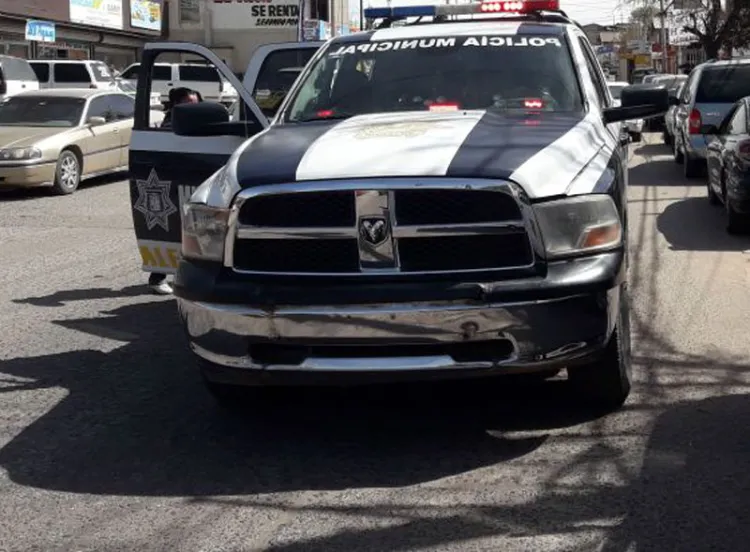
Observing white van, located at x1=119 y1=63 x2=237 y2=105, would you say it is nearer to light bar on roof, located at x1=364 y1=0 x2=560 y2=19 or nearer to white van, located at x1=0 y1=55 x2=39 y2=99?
white van, located at x1=0 y1=55 x2=39 y2=99

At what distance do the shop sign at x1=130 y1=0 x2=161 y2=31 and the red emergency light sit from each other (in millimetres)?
38392

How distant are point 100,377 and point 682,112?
14039mm

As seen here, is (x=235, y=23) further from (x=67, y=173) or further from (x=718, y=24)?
(x=67, y=173)

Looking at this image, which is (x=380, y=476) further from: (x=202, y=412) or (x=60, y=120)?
(x=60, y=120)

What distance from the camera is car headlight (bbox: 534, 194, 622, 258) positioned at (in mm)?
4781

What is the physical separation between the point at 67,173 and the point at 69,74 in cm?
1622

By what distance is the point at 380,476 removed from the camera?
480 centimetres

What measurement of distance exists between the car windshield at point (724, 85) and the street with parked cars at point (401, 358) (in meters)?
10.9

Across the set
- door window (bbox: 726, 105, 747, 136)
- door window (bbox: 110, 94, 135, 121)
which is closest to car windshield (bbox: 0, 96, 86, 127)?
door window (bbox: 110, 94, 135, 121)

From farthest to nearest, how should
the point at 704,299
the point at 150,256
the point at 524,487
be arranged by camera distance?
the point at 704,299
the point at 150,256
the point at 524,487

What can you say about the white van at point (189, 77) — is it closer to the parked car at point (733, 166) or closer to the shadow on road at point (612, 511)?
the parked car at point (733, 166)

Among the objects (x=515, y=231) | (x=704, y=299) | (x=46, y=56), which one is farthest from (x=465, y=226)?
(x=46, y=56)

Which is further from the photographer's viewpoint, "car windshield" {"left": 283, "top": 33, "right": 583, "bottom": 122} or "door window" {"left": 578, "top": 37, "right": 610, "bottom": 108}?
"door window" {"left": 578, "top": 37, "right": 610, "bottom": 108}

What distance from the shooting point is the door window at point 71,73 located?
31250 millimetres
